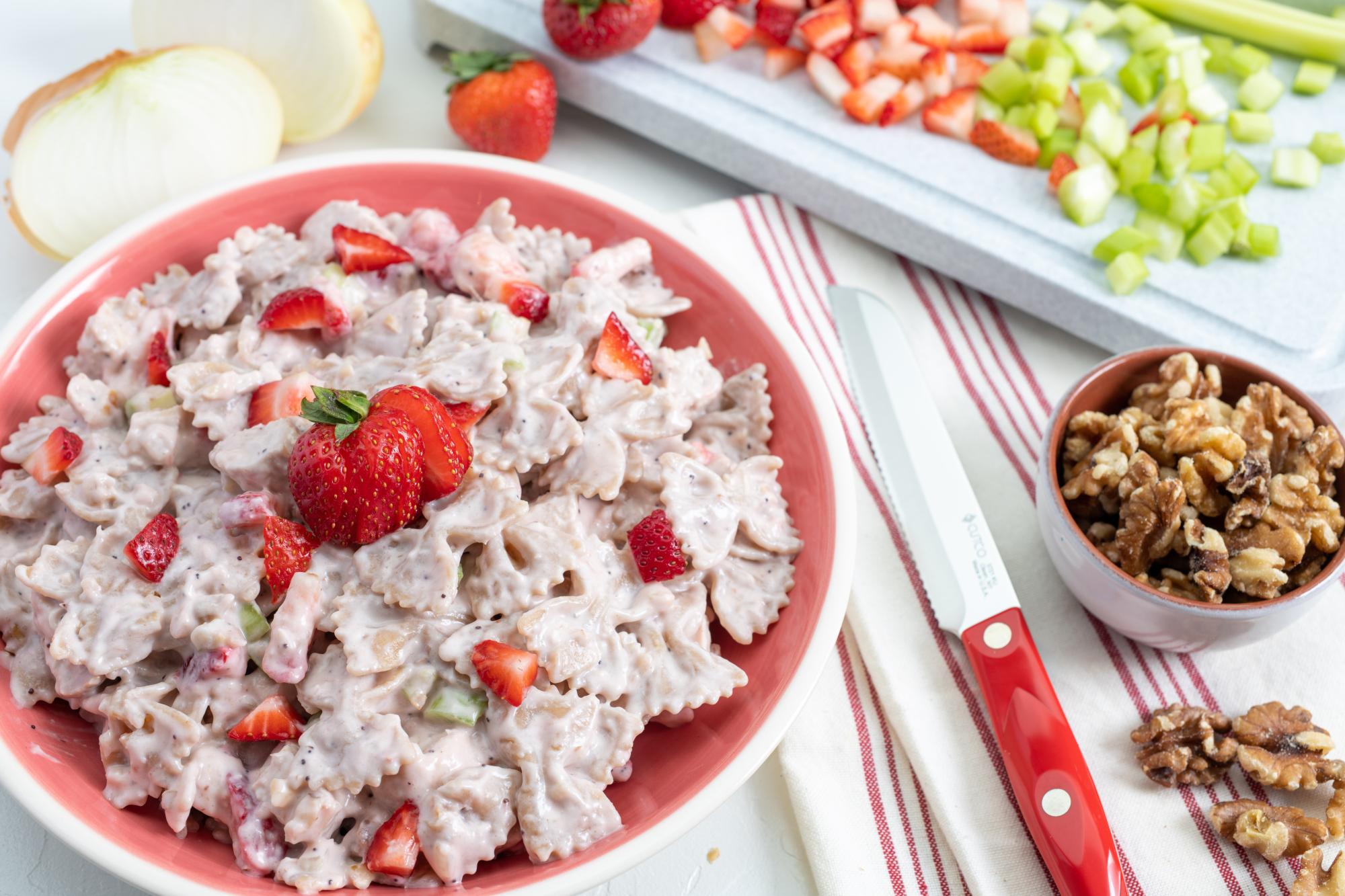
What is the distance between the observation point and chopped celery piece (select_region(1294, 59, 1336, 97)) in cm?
341

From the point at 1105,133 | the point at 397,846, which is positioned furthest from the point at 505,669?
the point at 1105,133

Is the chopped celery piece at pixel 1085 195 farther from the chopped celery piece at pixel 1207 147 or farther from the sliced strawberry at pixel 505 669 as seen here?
the sliced strawberry at pixel 505 669

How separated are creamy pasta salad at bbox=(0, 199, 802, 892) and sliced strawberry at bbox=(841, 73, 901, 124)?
1216 mm

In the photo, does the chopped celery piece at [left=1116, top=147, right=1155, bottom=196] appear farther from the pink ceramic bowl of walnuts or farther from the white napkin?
the pink ceramic bowl of walnuts

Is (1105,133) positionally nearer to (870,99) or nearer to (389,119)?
(870,99)

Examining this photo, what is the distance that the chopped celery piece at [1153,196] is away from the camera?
3043 millimetres

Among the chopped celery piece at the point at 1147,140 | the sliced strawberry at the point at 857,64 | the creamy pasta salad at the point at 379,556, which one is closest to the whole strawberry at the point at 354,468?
the creamy pasta salad at the point at 379,556

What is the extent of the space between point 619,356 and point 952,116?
152 centimetres

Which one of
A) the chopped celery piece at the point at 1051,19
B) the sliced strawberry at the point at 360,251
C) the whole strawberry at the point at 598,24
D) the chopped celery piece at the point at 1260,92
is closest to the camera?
the sliced strawberry at the point at 360,251

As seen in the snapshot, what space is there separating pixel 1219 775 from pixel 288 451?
1.87 metres

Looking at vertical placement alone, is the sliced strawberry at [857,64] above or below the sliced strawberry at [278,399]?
below

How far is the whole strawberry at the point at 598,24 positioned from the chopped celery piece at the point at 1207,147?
155 centimetres

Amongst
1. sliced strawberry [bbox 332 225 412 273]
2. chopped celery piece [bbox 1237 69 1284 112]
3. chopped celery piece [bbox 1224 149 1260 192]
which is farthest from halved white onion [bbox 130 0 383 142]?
chopped celery piece [bbox 1237 69 1284 112]

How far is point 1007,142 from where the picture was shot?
10.4ft
